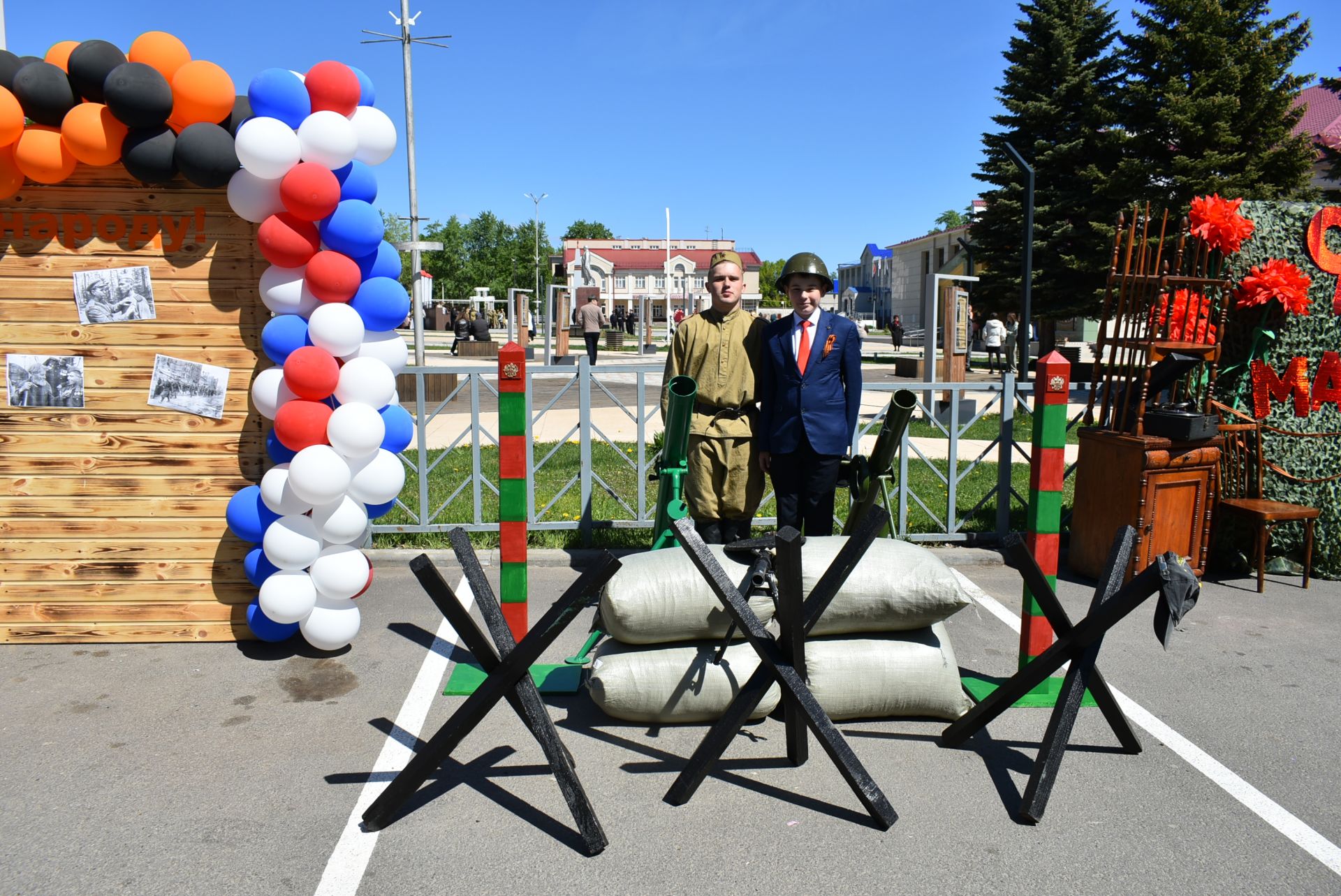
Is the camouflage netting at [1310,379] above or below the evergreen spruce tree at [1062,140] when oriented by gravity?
below

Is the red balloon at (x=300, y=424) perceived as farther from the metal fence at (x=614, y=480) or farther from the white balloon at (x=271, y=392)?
the metal fence at (x=614, y=480)

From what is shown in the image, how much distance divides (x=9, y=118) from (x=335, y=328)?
1.78m

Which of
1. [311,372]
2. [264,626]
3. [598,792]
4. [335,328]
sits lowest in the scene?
[598,792]

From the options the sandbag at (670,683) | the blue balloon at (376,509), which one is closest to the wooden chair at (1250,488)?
the sandbag at (670,683)

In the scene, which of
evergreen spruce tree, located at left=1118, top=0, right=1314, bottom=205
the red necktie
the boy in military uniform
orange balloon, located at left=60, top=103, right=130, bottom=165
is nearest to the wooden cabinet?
the red necktie

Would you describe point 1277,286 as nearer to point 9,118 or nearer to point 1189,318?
point 1189,318

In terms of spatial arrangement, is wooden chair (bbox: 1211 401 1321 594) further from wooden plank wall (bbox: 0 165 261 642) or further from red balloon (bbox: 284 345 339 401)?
wooden plank wall (bbox: 0 165 261 642)

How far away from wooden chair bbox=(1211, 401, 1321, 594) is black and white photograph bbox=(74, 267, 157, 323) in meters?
6.77

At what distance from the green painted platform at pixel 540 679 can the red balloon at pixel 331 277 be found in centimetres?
198

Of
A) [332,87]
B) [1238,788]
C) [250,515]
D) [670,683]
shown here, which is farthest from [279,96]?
[1238,788]

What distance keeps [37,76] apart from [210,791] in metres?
3.49

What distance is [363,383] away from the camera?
4.72m

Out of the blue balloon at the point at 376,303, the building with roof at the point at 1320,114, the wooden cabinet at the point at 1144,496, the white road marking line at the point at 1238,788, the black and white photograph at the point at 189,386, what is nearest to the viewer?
the white road marking line at the point at 1238,788

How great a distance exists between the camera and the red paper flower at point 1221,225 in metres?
6.27
